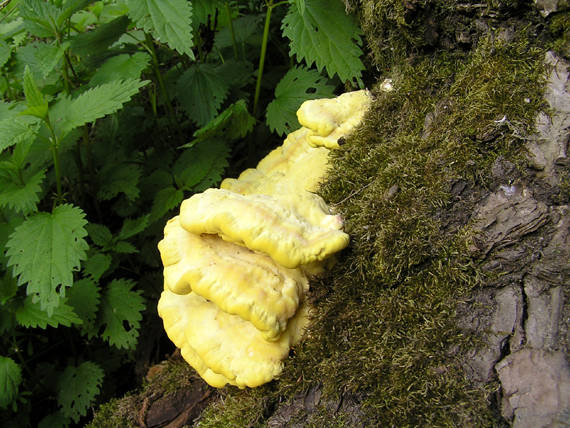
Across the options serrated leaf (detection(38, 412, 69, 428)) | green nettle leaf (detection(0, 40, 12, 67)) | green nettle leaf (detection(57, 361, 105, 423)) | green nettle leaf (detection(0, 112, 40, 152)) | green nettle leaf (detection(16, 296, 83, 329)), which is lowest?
serrated leaf (detection(38, 412, 69, 428))

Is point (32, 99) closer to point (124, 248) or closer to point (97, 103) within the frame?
point (97, 103)

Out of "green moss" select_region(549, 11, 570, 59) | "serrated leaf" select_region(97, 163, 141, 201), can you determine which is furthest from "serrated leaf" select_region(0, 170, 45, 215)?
"green moss" select_region(549, 11, 570, 59)

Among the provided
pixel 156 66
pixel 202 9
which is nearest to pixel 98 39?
pixel 156 66

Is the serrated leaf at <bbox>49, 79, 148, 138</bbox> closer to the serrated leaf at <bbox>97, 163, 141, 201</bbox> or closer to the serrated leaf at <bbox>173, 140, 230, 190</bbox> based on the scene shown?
the serrated leaf at <bbox>97, 163, 141, 201</bbox>

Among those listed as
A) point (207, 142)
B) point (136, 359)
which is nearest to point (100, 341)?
point (136, 359)

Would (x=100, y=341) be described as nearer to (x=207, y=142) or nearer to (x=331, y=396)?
(x=207, y=142)

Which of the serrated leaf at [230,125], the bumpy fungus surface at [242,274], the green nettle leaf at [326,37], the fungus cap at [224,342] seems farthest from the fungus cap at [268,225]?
the green nettle leaf at [326,37]
